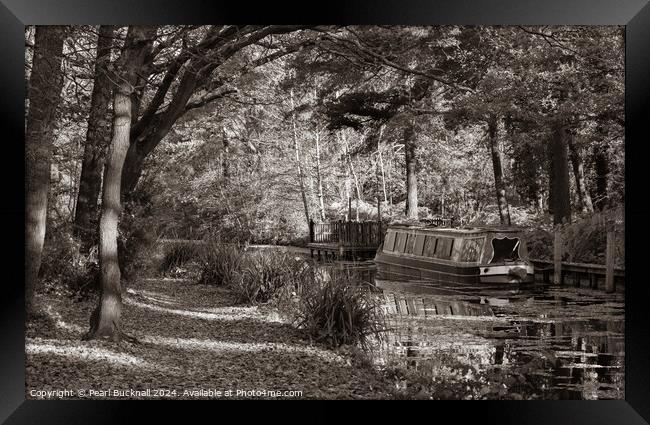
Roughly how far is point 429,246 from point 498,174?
35.5 inches

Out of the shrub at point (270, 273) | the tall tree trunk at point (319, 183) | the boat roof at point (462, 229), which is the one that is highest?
the tall tree trunk at point (319, 183)

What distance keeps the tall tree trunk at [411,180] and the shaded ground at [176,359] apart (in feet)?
4.58

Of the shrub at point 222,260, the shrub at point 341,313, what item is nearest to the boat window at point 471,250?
the shrub at point 341,313

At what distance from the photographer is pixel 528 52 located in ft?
21.2

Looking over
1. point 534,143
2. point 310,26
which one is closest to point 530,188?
point 534,143

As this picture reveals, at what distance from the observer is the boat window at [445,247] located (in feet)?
22.0

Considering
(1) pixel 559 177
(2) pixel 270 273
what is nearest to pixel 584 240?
(1) pixel 559 177

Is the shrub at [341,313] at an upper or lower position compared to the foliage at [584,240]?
lower

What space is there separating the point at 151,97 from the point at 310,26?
160cm

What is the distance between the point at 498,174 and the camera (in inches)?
259

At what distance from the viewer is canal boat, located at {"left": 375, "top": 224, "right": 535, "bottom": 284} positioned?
6578 millimetres
